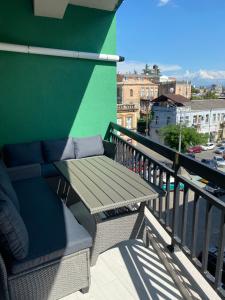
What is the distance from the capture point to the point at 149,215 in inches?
104

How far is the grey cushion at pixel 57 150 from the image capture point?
3711 mm

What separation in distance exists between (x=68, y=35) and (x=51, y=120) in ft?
4.60

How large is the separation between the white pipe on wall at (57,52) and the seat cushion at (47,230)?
2158 millimetres

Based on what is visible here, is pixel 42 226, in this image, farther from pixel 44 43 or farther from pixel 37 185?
pixel 44 43

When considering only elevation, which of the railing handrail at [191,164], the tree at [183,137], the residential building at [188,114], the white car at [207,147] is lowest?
the white car at [207,147]

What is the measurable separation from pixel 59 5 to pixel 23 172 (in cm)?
227

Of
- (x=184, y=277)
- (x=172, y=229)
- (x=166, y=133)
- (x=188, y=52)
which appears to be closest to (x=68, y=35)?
(x=172, y=229)

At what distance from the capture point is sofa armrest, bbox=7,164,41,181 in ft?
9.31

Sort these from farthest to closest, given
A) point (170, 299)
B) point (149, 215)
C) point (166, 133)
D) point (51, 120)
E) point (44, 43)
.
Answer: point (166, 133)
point (51, 120)
point (44, 43)
point (149, 215)
point (170, 299)

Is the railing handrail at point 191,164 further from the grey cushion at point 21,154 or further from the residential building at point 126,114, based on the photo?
the residential building at point 126,114

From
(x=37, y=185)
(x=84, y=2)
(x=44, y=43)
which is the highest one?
(x=84, y=2)

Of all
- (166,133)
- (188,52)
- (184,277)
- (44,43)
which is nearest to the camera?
(184,277)

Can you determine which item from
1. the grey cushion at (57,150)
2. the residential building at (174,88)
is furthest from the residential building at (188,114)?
the grey cushion at (57,150)

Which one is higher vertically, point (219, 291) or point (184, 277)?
point (219, 291)
